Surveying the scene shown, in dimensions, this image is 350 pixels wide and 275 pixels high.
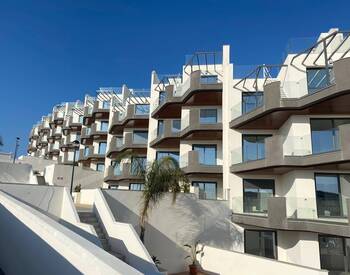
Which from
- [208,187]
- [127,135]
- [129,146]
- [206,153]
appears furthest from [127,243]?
[127,135]

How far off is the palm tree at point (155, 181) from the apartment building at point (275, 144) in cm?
125

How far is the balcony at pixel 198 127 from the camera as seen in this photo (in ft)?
75.5

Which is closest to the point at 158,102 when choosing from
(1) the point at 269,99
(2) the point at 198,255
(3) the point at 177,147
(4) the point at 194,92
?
(3) the point at 177,147

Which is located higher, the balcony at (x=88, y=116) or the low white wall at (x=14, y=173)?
the balcony at (x=88, y=116)

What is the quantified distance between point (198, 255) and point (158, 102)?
17.6 metres

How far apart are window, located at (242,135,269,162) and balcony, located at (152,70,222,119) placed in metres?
4.81

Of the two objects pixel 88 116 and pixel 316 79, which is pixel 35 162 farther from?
pixel 316 79

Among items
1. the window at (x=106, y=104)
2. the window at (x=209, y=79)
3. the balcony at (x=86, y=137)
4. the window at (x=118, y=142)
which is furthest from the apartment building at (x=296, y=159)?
the balcony at (x=86, y=137)

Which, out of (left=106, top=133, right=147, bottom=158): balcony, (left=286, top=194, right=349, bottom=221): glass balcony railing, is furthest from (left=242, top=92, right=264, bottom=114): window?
(left=106, top=133, right=147, bottom=158): balcony

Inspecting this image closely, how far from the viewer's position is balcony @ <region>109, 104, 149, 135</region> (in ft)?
107

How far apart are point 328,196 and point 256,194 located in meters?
4.18

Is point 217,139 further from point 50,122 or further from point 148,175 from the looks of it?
point 50,122

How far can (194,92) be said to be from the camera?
23422 millimetres

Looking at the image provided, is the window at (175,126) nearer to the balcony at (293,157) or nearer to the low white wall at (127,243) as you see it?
the balcony at (293,157)
